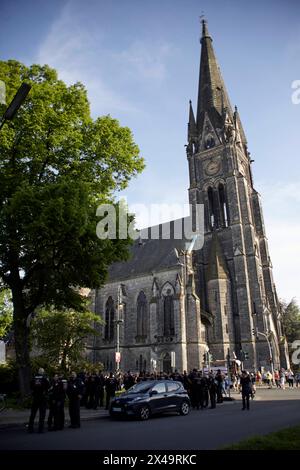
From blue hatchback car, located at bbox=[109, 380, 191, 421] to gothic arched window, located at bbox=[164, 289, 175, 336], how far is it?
23.3 m

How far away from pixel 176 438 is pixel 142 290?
109 ft

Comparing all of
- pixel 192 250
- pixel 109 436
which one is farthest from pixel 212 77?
pixel 109 436

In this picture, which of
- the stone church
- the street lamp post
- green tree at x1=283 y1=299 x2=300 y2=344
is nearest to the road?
the street lamp post

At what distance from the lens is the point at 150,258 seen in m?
43.7

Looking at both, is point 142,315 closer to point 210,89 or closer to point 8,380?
point 8,380

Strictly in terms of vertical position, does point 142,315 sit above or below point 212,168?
below

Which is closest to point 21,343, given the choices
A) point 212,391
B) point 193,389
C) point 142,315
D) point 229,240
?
point 193,389

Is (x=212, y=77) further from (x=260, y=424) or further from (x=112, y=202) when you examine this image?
(x=260, y=424)

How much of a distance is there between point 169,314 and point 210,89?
1345 inches

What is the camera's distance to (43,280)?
16.8 metres

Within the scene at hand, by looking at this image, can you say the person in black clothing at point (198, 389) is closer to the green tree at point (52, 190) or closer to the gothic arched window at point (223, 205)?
the green tree at point (52, 190)

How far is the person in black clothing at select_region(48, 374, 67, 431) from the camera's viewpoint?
10688 mm

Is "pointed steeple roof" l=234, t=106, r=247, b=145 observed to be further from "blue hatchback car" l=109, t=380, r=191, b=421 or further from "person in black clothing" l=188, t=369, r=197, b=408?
"blue hatchback car" l=109, t=380, r=191, b=421

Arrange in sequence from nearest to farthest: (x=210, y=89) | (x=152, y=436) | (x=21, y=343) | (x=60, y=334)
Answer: (x=152, y=436)
(x=21, y=343)
(x=60, y=334)
(x=210, y=89)
